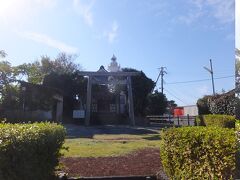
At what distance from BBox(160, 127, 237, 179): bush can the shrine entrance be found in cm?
1444

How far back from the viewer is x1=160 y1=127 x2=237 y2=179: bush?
15.2 feet

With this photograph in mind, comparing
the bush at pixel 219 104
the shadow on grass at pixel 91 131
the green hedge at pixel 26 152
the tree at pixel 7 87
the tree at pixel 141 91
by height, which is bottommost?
the green hedge at pixel 26 152

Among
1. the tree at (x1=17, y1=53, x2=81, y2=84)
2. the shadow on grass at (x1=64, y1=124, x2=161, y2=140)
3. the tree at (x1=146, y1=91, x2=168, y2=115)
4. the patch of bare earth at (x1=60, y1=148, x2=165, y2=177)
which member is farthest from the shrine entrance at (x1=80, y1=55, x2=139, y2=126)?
the patch of bare earth at (x1=60, y1=148, x2=165, y2=177)

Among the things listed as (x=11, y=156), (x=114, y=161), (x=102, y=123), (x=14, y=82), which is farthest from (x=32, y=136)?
(x=102, y=123)

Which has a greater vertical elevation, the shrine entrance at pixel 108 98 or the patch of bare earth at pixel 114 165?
the shrine entrance at pixel 108 98

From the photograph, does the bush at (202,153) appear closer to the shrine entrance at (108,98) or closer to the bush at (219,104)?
the bush at (219,104)

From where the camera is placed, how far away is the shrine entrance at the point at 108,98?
890 inches

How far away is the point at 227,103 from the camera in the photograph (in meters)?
6.30

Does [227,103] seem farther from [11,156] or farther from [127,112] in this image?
[127,112]

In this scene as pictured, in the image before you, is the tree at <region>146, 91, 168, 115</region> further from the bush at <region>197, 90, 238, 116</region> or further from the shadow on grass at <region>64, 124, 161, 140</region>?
the bush at <region>197, 90, 238, 116</region>

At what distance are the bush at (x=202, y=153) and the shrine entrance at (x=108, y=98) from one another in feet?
47.4

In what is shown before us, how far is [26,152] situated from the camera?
5.57 m

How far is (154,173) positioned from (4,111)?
179 inches

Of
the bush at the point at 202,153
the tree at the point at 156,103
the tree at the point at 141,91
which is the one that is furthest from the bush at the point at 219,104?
the tree at the point at 156,103
